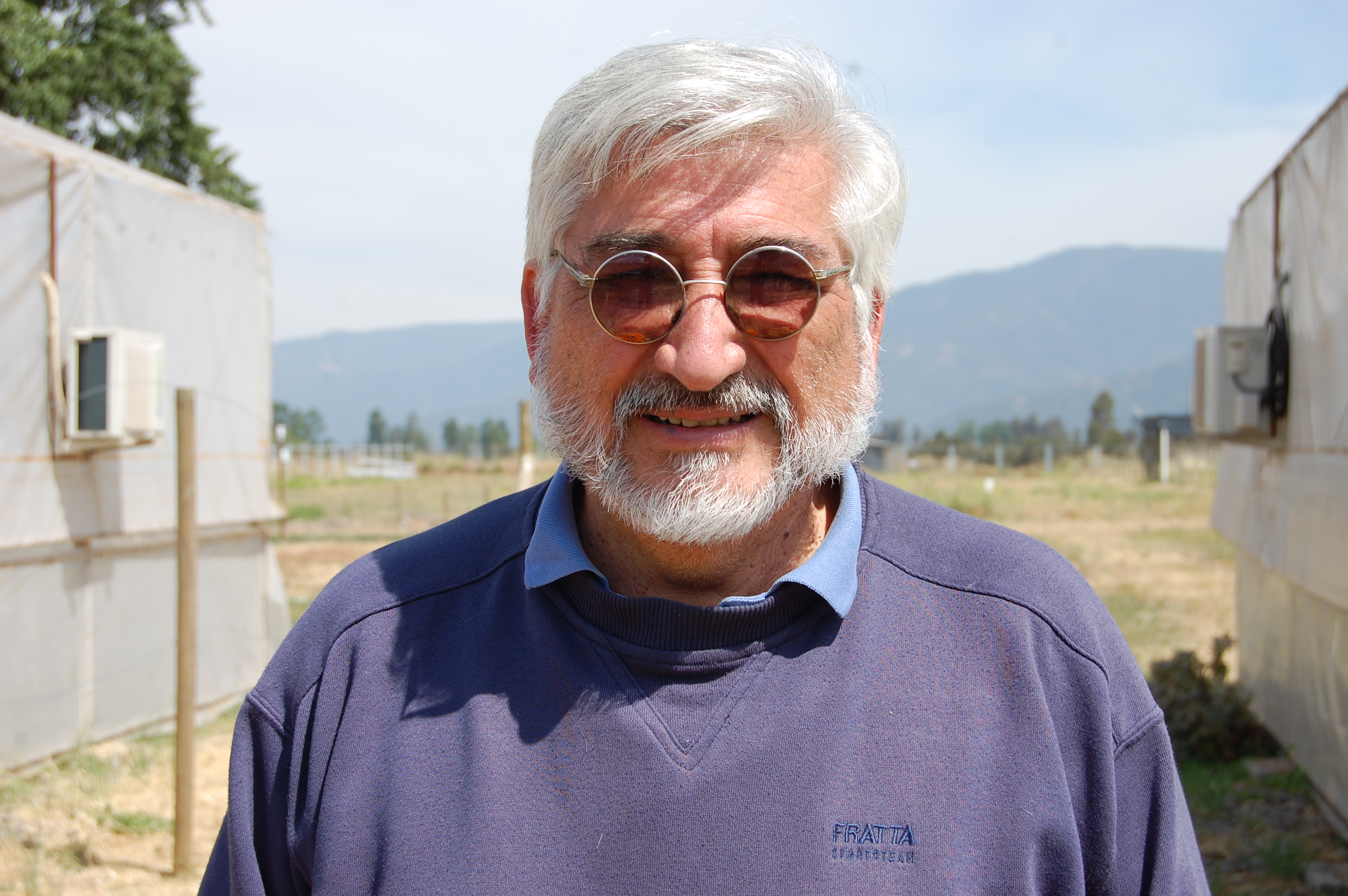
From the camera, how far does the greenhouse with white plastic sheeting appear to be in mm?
5980

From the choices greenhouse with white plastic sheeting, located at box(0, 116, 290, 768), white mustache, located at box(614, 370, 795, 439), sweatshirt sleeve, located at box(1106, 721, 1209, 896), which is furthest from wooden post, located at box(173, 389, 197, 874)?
sweatshirt sleeve, located at box(1106, 721, 1209, 896)

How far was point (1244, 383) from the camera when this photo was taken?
19.1 ft

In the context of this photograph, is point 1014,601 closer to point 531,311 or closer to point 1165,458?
point 531,311

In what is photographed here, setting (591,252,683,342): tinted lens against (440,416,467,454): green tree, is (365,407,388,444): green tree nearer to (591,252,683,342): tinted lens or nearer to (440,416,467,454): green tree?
(440,416,467,454): green tree

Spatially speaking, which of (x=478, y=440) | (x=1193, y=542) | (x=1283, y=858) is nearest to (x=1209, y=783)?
(x=1283, y=858)

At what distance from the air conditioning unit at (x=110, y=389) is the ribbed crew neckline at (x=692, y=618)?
5.47 meters

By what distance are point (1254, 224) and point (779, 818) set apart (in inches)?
263

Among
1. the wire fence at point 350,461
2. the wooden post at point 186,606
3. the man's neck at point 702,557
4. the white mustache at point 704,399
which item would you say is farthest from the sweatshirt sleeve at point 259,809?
the wire fence at point 350,461

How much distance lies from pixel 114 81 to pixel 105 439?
12.5m

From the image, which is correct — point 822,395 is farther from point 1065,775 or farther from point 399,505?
point 399,505

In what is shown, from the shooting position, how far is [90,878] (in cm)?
494

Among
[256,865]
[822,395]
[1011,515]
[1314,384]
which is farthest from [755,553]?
[1011,515]

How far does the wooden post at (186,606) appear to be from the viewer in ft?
14.8


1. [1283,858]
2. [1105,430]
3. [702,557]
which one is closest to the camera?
[702,557]
